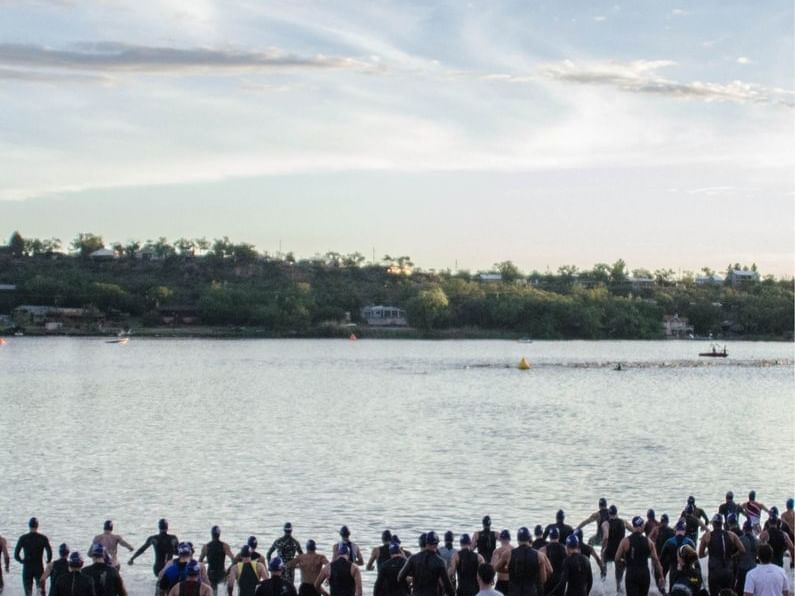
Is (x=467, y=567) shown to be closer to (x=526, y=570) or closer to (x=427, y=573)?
(x=526, y=570)

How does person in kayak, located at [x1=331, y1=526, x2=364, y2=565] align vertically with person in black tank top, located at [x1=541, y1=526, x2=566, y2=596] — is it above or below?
above

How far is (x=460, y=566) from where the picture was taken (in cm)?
1902

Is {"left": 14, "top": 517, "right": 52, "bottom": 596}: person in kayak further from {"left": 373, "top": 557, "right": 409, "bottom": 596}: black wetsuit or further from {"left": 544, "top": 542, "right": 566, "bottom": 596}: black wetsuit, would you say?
{"left": 544, "top": 542, "right": 566, "bottom": 596}: black wetsuit

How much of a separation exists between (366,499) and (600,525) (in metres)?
19.8

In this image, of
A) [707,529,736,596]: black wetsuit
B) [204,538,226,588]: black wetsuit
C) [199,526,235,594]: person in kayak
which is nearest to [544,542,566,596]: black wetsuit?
[707,529,736,596]: black wetsuit

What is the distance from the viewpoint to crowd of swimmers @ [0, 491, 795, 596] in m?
16.2

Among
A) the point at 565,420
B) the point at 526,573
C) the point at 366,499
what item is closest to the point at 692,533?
the point at 526,573

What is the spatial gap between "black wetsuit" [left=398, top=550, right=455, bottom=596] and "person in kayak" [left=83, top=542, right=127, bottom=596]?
4.30 meters

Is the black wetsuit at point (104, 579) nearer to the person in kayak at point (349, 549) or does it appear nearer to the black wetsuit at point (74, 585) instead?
the black wetsuit at point (74, 585)

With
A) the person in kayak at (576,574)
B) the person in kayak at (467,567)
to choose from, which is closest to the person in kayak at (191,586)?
the person in kayak at (467,567)

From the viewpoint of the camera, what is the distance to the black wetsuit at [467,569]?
18.9 m

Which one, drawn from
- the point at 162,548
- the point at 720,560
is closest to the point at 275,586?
the point at 162,548

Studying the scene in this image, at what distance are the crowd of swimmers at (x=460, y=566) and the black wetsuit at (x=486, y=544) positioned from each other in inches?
0.7

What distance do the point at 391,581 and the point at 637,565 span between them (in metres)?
5.05
